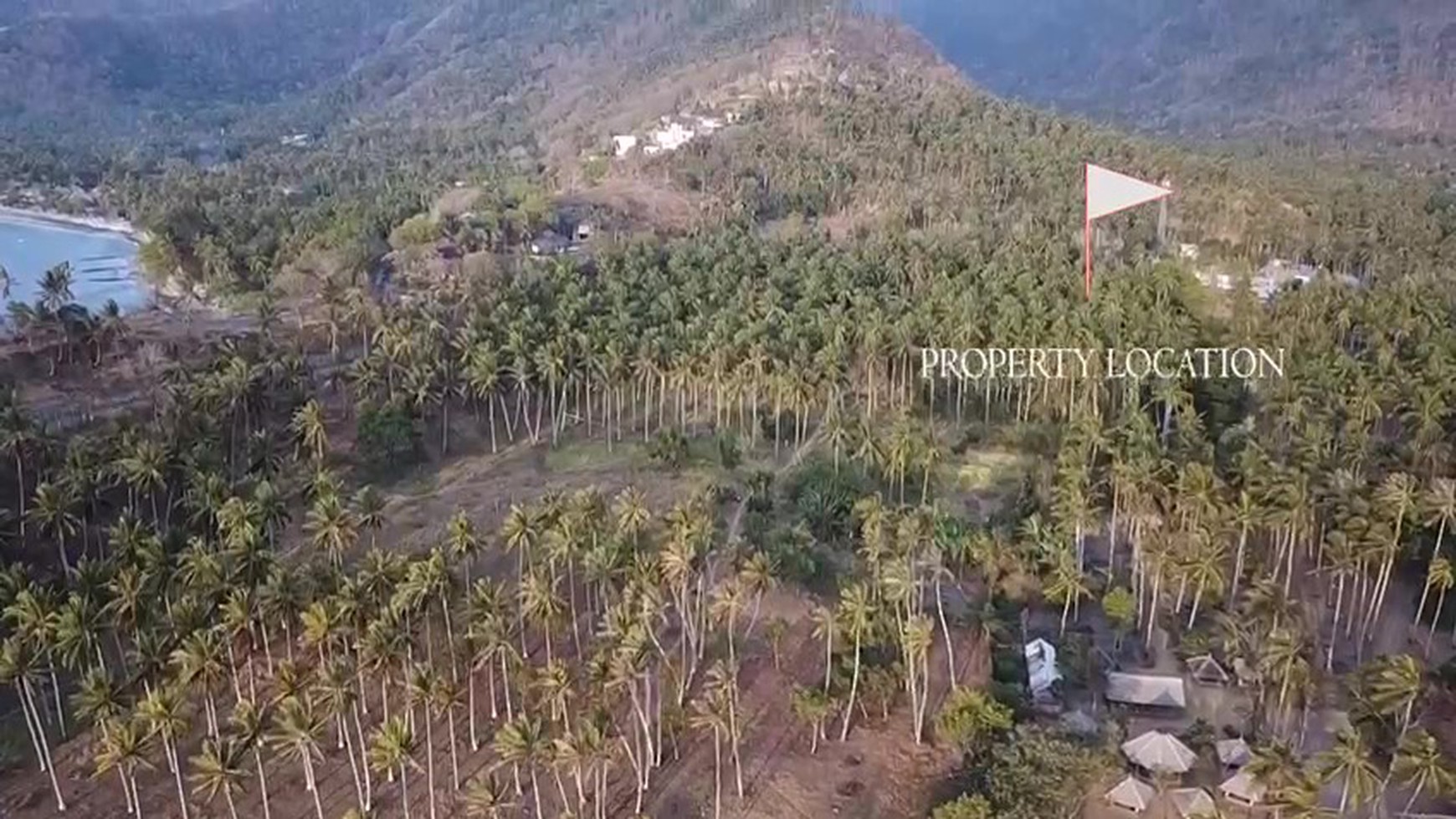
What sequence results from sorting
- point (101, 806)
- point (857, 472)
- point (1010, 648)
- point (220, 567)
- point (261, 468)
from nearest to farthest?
point (101, 806) < point (220, 567) < point (1010, 648) < point (261, 468) < point (857, 472)

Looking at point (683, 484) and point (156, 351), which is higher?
point (156, 351)

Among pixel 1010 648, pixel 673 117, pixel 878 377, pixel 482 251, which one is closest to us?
pixel 1010 648

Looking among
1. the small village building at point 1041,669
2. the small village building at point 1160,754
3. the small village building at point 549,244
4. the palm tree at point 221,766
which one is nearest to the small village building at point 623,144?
the small village building at point 549,244

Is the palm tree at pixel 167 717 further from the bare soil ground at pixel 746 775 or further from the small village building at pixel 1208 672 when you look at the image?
the small village building at pixel 1208 672

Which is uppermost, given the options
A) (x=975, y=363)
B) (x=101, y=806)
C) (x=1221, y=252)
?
(x=1221, y=252)

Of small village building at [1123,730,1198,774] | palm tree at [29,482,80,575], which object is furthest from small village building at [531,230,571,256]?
small village building at [1123,730,1198,774]

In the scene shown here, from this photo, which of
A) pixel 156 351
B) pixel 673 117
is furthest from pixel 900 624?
pixel 673 117

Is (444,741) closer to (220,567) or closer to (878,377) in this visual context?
(220,567)
